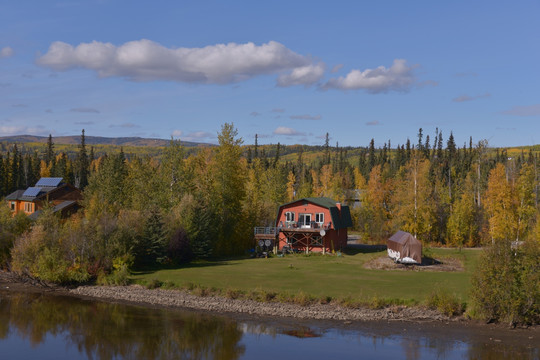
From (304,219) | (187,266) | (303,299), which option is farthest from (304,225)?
(303,299)

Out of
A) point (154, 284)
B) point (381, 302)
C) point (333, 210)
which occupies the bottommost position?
point (154, 284)

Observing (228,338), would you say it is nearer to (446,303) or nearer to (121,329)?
(121,329)

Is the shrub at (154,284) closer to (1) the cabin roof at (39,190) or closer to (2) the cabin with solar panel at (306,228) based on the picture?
(2) the cabin with solar panel at (306,228)

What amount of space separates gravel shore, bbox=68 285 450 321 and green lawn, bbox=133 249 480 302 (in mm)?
1466

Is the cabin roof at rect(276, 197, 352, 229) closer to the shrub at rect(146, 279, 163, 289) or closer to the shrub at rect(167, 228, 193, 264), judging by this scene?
the shrub at rect(167, 228, 193, 264)

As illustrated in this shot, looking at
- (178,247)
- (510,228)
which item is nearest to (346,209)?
(510,228)

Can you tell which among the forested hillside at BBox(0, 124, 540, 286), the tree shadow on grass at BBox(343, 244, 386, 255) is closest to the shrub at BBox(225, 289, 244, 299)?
the forested hillside at BBox(0, 124, 540, 286)

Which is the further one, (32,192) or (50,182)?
(50,182)

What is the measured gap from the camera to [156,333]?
26.7 meters

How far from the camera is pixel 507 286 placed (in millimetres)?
27609

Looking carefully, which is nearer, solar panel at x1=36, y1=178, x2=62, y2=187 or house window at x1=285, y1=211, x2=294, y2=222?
house window at x1=285, y1=211, x2=294, y2=222

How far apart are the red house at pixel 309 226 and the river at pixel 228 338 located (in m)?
24.6

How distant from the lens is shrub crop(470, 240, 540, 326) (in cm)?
2761

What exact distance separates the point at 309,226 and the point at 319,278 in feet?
51.4
